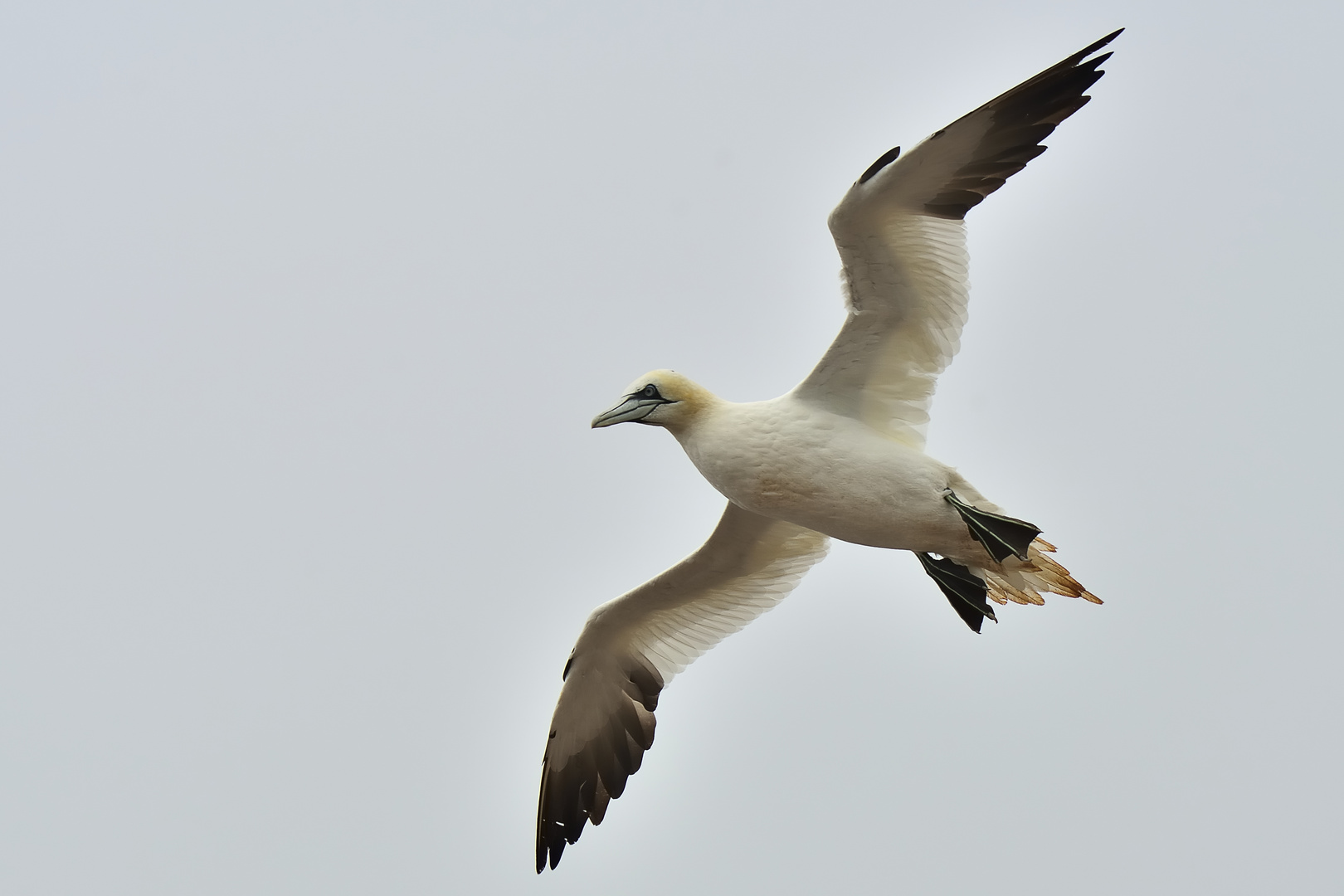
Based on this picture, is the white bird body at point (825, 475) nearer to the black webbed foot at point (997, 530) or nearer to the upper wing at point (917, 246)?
the black webbed foot at point (997, 530)

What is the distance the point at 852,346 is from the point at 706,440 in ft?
3.99

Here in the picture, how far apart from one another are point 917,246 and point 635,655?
14.2 ft

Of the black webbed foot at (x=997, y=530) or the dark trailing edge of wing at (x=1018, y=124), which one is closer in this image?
the dark trailing edge of wing at (x=1018, y=124)

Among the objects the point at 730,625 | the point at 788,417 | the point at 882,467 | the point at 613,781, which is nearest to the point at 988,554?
the point at 882,467

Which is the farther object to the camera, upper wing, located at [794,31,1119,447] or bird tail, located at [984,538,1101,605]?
bird tail, located at [984,538,1101,605]

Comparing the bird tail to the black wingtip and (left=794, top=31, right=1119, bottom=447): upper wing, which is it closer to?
(left=794, top=31, right=1119, bottom=447): upper wing

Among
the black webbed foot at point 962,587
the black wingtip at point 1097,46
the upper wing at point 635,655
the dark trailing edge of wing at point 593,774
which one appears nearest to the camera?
the black wingtip at point 1097,46

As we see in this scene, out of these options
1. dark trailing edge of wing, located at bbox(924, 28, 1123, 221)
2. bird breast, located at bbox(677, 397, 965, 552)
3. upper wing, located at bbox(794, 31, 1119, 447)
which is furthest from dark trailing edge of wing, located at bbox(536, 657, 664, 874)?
dark trailing edge of wing, located at bbox(924, 28, 1123, 221)

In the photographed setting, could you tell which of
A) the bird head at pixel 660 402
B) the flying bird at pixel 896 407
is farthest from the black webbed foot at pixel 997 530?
the bird head at pixel 660 402

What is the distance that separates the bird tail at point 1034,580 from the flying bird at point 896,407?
12 millimetres

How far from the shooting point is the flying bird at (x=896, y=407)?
10102 millimetres

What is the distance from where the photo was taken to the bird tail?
36.0 feet

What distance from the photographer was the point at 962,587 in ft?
37.7

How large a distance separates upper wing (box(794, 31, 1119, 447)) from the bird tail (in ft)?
3.61
